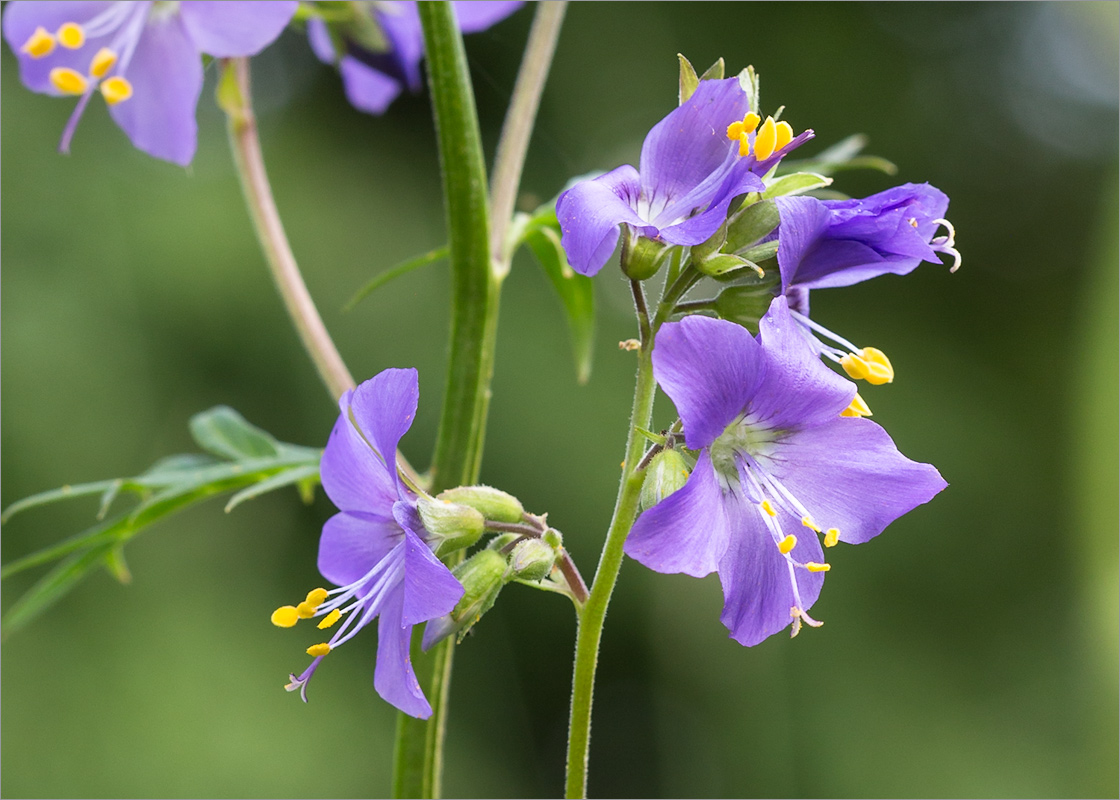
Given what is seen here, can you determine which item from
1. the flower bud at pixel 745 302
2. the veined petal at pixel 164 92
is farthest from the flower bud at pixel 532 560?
the veined petal at pixel 164 92

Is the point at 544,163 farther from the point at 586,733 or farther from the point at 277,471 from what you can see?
the point at 586,733

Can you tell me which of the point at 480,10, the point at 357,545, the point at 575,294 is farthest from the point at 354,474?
the point at 480,10

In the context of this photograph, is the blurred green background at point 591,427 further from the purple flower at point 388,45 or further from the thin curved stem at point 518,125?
the thin curved stem at point 518,125

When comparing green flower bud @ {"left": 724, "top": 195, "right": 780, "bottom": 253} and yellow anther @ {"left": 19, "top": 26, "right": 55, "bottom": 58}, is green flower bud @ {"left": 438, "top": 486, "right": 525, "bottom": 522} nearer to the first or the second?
green flower bud @ {"left": 724, "top": 195, "right": 780, "bottom": 253}

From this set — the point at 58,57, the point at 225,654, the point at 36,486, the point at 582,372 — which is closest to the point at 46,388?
the point at 36,486

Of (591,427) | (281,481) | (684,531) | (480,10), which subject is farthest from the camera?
(591,427)

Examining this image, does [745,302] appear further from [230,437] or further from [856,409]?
[230,437]
